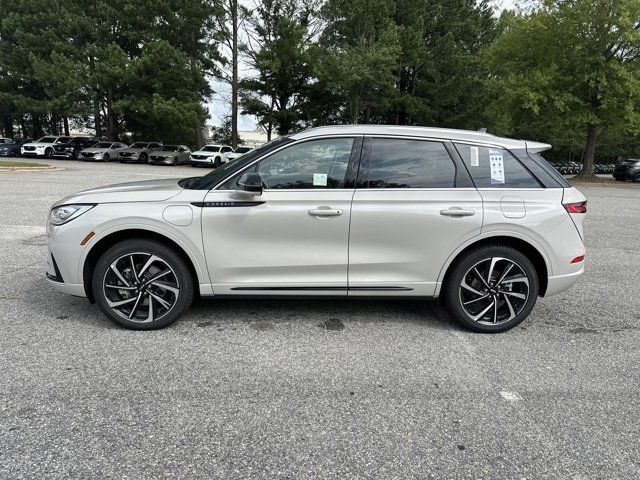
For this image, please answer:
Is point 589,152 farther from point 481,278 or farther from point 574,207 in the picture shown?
point 481,278

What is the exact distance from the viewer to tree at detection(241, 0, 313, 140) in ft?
101

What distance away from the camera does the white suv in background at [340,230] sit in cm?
353

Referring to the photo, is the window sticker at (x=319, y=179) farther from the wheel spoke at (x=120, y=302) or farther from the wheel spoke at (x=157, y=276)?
the wheel spoke at (x=120, y=302)

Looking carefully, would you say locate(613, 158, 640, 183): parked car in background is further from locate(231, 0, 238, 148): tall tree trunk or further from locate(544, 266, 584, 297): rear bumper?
locate(544, 266, 584, 297): rear bumper

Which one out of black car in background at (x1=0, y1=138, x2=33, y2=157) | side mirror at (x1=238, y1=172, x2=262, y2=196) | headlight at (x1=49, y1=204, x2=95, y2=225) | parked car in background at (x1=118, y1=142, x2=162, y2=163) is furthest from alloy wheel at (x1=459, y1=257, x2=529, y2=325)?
black car in background at (x1=0, y1=138, x2=33, y2=157)

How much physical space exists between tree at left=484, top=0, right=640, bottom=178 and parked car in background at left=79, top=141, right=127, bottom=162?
2413 centimetres

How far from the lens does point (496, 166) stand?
3.73 m

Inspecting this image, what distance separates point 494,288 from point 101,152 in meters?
A: 30.0

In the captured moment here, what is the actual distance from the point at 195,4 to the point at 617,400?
32713 mm

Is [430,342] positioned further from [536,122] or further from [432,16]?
[432,16]

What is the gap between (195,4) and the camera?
2900 centimetres

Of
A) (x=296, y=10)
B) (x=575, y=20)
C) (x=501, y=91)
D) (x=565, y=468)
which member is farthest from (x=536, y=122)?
(x=565, y=468)

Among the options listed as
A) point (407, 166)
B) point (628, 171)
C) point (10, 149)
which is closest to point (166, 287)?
point (407, 166)

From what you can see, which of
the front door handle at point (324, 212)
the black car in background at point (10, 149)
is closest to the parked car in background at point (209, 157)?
the black car in background at point (10, 149)
